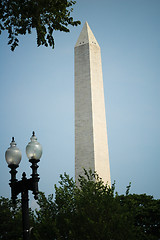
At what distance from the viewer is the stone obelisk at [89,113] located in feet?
110

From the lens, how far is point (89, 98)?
36.0m

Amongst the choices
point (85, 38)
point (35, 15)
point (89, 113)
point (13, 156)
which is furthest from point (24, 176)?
point (85, 38)

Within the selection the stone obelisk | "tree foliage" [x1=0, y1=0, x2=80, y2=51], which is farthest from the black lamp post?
the stone obelisk

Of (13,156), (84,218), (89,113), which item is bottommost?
(84,218)

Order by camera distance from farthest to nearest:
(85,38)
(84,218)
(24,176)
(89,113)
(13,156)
A: (85,38)
(89,113)
(84,218)
(24,176)
(13,156)

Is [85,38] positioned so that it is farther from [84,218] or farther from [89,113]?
[84,218]

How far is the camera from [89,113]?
35312 millimetres

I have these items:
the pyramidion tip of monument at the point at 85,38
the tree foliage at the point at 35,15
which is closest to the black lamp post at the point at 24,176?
the tree foliage at the point at 35,15

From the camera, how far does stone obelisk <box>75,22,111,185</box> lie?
33.5 meters

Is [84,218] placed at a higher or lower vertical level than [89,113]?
lower

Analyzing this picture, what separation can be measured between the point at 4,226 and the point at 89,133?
46.6 ft

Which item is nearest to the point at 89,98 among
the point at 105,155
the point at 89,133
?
the point at 89,133

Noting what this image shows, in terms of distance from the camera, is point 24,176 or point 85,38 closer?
point 24,176

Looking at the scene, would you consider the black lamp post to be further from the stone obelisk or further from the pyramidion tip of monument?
the pyramidion tip of monument
